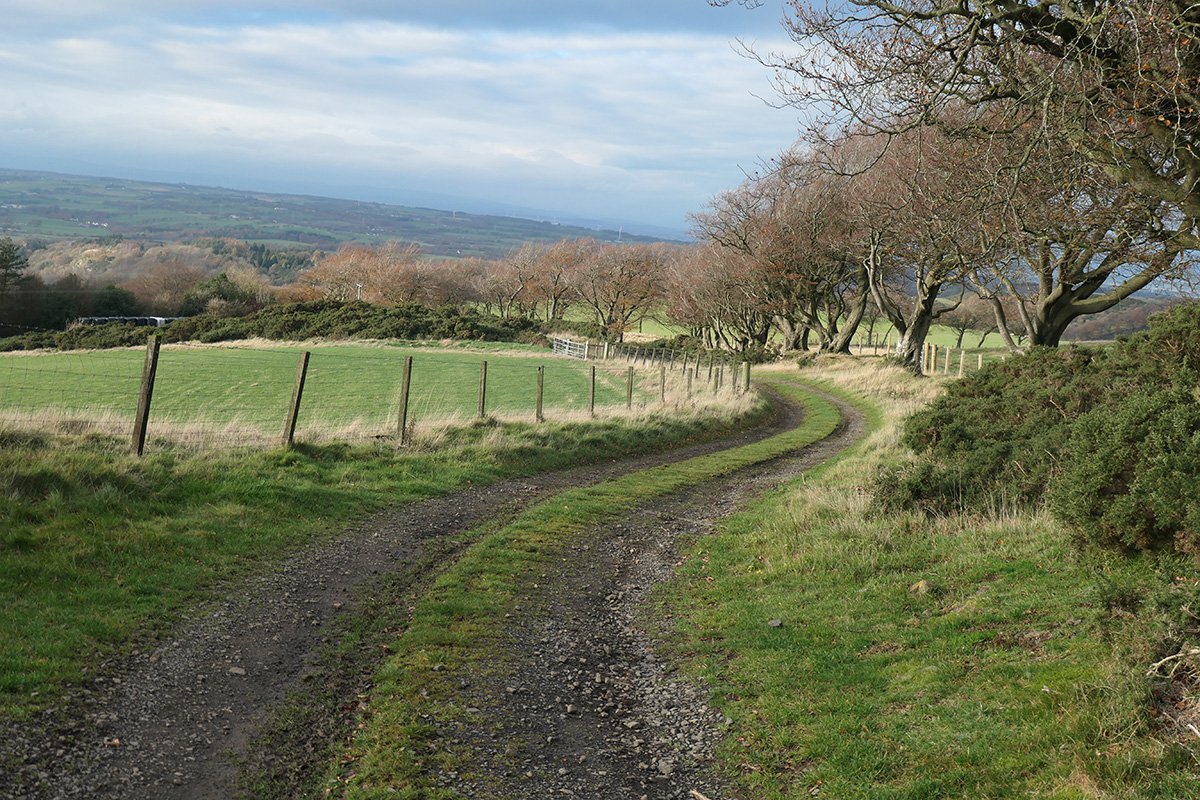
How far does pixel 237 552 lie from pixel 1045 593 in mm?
8013

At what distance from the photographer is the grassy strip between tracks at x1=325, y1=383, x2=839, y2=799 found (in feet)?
17.5

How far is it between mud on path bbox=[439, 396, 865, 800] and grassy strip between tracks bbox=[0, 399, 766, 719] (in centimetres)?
292

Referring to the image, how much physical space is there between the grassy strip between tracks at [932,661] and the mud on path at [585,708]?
289 millimetres

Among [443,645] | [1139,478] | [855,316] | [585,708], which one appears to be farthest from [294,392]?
[855,316]

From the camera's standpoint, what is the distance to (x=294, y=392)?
15.1m

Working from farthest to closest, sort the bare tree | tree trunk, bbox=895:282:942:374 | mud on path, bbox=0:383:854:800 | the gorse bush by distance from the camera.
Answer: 1. the bare tree
2. tree trunk, bbox=895:282:942:374
3. the gorse bush
4. mud on path, bbox=0:383:854:800

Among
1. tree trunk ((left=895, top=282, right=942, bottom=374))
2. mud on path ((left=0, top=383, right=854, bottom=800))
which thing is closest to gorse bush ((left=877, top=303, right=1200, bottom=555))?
mud on path ((left=0, top=383, right=854, bottom=800))

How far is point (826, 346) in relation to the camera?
2269 inches

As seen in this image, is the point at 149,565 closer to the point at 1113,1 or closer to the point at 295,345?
the point at 1113,1

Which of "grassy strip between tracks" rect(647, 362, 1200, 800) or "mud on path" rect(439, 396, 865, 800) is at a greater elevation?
"grassy strip between tracks" rect(647, 362, 1200, 800)

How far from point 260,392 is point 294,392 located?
793 inches

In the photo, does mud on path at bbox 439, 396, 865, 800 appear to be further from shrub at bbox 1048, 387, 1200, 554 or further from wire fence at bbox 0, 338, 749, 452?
wire fence at bbox 0, 338, 749, 452

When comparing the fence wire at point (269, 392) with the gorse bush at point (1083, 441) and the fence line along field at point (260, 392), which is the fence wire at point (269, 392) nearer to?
the fence line along field at point (260, 392)

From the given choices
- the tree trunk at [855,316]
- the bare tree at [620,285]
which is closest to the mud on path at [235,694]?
the tree trunk at [855,316]
